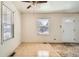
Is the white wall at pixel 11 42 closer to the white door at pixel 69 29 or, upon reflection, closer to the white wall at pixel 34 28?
the white wall at pixel 34 28

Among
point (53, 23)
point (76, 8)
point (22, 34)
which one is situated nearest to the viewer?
point (76, 8)

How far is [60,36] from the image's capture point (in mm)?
5582

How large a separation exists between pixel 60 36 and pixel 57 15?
37.8 inches

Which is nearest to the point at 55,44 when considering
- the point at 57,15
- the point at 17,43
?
the point at 57,15

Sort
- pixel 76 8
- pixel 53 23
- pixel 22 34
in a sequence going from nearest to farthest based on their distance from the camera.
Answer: pixel 76 8, pixel 22 34, pixel 53 23

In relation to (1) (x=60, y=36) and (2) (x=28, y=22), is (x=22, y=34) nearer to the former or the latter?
(2) (x=28, y=22)

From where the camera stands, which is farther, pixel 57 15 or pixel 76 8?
pixel 57 15

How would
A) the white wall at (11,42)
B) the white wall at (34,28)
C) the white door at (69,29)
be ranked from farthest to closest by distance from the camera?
the white wall at (34,28), the white door at (69,29), the white wall at (11,42)

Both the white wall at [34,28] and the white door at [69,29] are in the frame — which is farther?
the white wall at [34,28]

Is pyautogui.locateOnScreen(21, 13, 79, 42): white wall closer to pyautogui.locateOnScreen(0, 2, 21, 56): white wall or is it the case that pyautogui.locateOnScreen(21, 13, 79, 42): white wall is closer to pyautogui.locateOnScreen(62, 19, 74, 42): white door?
pyautogui.locateOnScreen(0, 2, 21, 56): white wall

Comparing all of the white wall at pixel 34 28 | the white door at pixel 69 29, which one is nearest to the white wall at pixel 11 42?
the white wall at pixel 34 28

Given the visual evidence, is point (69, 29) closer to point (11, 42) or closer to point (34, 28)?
point (34, 28)

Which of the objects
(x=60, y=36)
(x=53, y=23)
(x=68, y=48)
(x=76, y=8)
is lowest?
(x=68, y=48)

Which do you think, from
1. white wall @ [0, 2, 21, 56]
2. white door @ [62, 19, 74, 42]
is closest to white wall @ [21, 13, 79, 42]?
white wall @ [0, 2, 21, 56]
